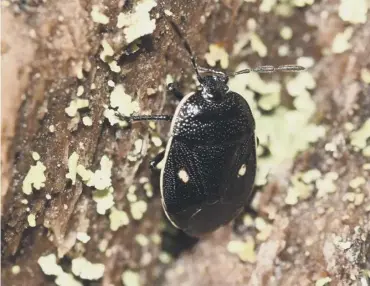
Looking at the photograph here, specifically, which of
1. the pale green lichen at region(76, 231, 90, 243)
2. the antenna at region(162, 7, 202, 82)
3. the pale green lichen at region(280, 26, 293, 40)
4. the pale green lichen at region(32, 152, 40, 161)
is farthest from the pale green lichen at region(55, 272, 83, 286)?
the pale green lichen at region(280, 26, 293, 40)

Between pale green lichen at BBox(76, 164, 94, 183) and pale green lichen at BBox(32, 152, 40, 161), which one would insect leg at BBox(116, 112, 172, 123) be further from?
pale green lichen at BBox(32, 152, 40, 161)

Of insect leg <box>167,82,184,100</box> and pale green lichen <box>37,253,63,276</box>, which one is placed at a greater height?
insect leg <box>167,82,184,100</box>

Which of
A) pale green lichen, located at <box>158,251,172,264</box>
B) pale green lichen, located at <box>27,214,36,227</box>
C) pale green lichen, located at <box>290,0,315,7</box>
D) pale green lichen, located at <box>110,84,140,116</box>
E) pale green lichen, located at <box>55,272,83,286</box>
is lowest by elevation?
pale green lichen, located at <box>158,251,172,264</box>

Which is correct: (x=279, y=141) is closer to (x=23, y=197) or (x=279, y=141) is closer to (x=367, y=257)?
(x=367, y=257)

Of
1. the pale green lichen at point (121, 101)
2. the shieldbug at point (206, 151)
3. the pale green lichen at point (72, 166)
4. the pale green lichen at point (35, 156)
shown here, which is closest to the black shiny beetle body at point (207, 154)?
the shieldbug at point (206, 151)

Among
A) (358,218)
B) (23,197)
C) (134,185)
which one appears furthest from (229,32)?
(23,197)

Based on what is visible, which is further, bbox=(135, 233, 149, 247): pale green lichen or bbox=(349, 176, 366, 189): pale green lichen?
bbox=(135, 233, 149, 247): pale green lichen
